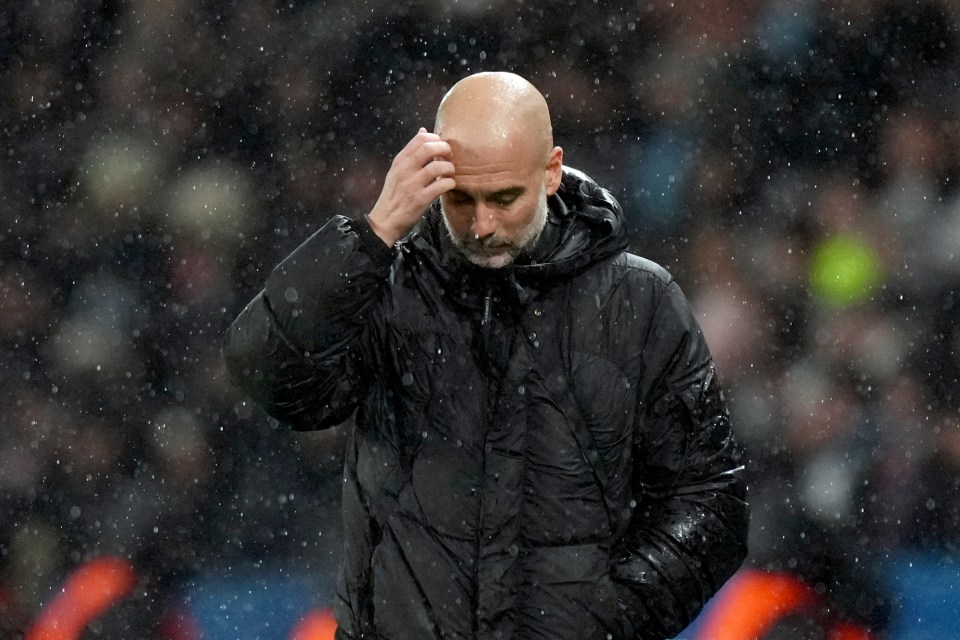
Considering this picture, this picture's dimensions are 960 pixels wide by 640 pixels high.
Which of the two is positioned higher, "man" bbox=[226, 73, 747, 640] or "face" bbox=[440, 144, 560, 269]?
"face" bbox=[440, 144, 560, 269]

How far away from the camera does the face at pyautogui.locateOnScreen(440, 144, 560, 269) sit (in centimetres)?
183

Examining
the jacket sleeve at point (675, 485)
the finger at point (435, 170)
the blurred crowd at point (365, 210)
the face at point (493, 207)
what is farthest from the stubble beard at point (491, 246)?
the blurred crowd at point (365, 210)

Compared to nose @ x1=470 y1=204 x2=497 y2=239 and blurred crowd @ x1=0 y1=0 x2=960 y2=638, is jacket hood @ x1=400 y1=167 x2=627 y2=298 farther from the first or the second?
blurred crowd @ x1=0 y1=0 x2=960 y2=638

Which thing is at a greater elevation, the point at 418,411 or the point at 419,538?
the point at 418,411

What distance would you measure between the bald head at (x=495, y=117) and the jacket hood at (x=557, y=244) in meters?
0.14

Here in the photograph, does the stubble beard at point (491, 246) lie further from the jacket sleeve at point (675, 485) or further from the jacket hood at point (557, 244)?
the jacket sleeve at point (675, 485)

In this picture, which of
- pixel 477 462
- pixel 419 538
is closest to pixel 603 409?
pixel 477 462

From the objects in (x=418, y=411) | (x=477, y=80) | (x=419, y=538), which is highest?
(x=477, y=80)

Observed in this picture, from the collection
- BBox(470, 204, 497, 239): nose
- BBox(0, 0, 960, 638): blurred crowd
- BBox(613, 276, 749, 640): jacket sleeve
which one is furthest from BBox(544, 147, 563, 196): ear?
BBox(0, 0, 960, 638): blurred crowd

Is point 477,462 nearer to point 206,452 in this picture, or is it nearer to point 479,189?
point 479,189

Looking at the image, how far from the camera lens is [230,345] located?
180 centimetres

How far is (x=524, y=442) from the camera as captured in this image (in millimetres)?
1896

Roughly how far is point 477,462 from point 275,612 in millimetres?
1764

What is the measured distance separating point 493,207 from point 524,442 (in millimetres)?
335
